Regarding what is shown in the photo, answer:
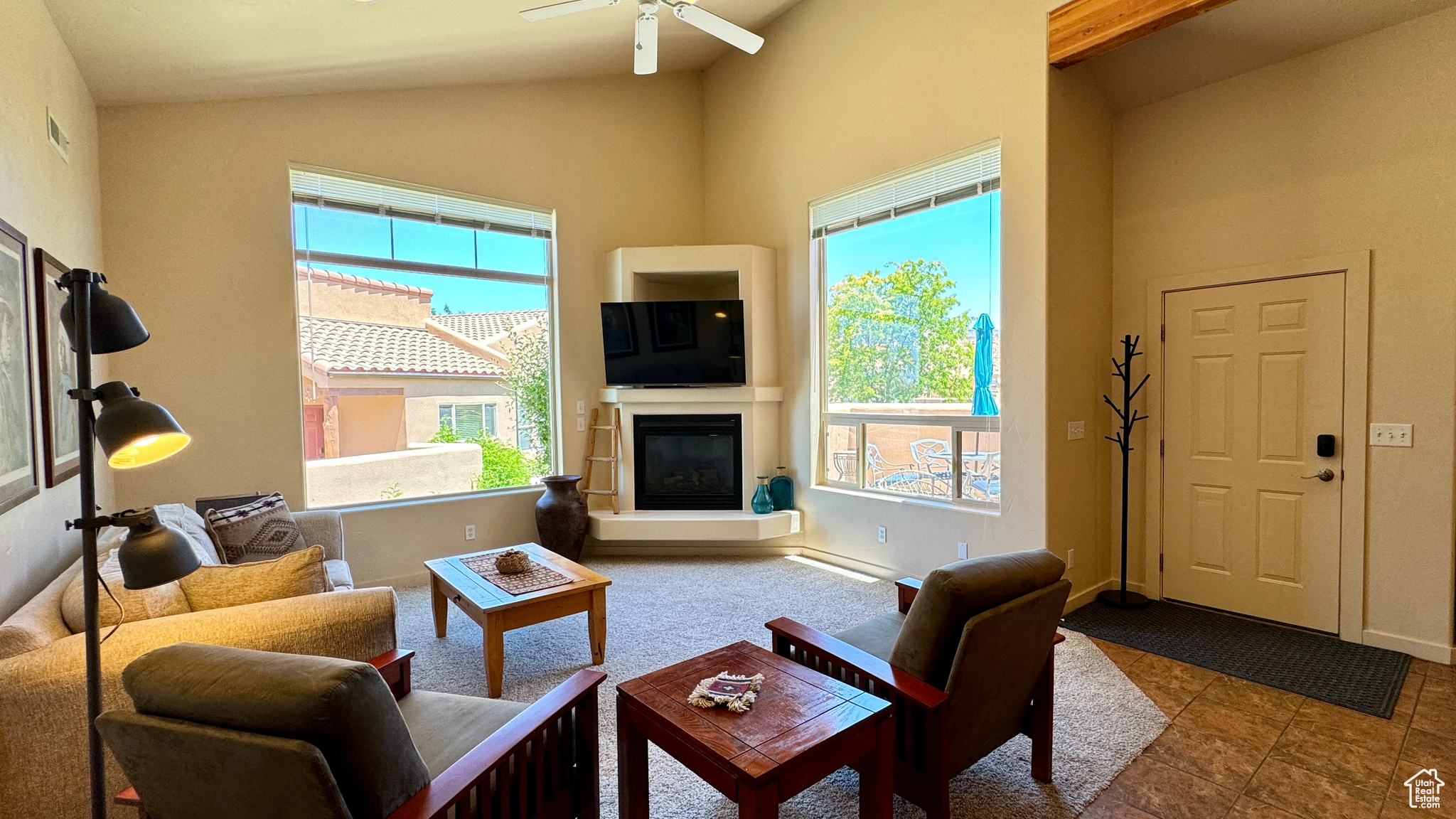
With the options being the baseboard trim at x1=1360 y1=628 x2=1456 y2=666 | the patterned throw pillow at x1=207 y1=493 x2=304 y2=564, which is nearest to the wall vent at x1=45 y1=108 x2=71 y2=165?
the patterned throw pillow at x1=207 y1=493 x2=304 y2=564

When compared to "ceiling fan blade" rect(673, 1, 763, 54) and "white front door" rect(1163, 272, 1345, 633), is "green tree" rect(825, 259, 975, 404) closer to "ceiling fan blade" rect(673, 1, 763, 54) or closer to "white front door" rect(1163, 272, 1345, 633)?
"white front door" rect(1163, 272, 1345, 633)

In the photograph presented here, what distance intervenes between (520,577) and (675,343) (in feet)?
8.03

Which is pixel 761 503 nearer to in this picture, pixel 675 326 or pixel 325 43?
pixel 675 326

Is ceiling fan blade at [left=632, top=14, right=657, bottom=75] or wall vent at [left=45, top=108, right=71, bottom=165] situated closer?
wall vent at [left=45, top=108, right=71, bottom=165]

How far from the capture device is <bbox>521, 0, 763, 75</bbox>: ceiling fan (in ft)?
10.1

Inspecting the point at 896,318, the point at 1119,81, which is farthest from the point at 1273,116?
the point at 896,318

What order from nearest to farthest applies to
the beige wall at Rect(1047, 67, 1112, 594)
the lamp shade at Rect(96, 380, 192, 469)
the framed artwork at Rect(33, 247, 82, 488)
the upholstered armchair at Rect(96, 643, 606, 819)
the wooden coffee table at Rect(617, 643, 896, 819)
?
the upholstered armchair at Rect(96, 643, 606, 819) → the lamp shade at Rect(96, 380, 192, 469) → the wooden coffee table at Rect(617, 643, 896, 819) → the framed artwork at Rect(33, 247, 82, 488) → the beige wall at Rect(1047, 67, 1112, 594)

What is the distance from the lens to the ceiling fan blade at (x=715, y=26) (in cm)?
314

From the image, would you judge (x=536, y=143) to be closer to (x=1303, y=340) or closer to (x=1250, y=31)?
(x=1250, y=31)

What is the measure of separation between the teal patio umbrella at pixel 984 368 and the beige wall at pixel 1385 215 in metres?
1.27

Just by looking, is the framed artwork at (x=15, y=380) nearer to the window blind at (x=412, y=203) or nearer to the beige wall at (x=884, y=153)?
the window blind at (x=412, y=203)

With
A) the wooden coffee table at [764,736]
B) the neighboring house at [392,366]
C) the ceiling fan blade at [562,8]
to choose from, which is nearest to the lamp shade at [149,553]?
the wooden coffee table at [764,736]

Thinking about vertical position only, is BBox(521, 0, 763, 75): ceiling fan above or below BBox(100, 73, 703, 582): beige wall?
above

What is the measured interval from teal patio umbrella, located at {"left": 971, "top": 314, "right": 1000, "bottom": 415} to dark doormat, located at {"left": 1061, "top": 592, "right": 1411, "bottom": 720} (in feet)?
4.24
